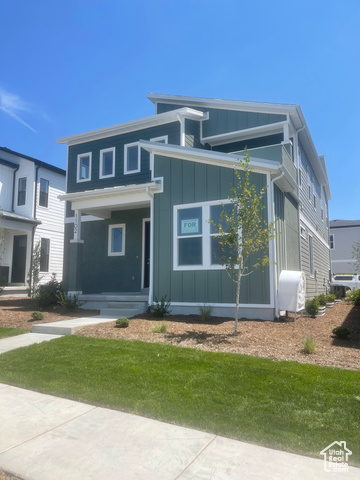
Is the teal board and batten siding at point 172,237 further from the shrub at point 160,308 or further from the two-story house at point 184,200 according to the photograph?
the shrub at point 160,308

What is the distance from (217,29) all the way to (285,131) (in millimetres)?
4108

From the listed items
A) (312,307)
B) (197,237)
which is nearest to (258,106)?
(197,237)

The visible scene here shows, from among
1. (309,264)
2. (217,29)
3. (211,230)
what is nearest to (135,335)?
(211,230)

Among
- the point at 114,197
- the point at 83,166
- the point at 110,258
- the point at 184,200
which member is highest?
the point at 83,166

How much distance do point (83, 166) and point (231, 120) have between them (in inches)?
238

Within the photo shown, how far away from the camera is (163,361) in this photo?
5203mm

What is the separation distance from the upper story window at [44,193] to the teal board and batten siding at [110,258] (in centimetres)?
605

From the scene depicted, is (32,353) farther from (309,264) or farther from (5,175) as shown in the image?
(5,175)

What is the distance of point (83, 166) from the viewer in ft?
47.1

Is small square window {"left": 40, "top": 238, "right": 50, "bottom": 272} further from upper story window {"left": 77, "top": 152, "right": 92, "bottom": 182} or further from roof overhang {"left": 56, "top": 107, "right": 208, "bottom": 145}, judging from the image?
roof overhang {"left": 56, "top": 107, "right": 208, "bottom": 145}

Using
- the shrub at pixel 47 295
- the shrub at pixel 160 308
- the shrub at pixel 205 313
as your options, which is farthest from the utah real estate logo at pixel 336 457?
the shrub at pixel 47 295

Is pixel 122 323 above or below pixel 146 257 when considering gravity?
below

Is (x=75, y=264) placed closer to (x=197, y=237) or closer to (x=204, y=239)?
(x=197, y=237)

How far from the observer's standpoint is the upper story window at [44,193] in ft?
62.3
